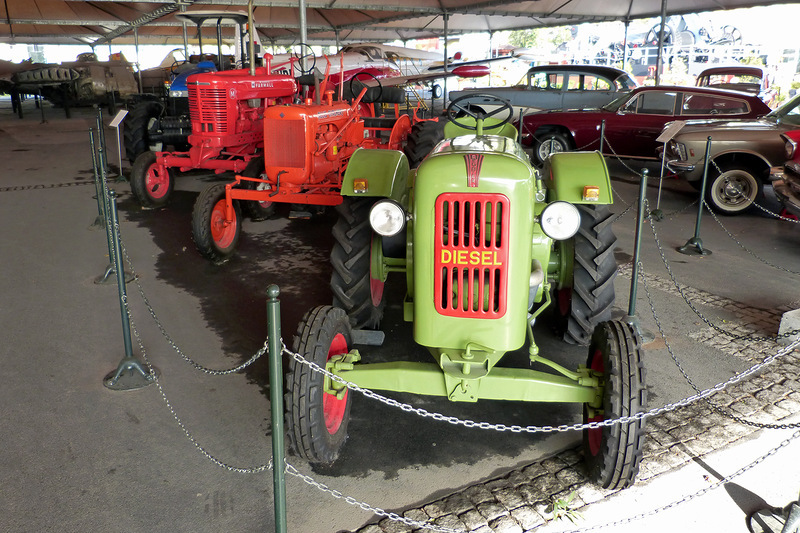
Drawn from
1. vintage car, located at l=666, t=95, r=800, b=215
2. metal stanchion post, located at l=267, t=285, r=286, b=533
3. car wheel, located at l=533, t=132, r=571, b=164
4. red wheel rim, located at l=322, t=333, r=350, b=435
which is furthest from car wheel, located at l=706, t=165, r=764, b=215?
metal stanchion post, located at l=267, t=285, r=286, b=533

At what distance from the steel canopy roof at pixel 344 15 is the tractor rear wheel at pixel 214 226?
36.7 ft

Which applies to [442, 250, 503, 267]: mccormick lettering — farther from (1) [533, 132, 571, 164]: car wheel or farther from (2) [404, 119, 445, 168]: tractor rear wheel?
(1) [533, 132, 571, 164]: car wheel

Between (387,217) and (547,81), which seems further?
(547,81)

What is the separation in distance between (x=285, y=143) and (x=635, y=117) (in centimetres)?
653

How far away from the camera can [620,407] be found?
8.73 feet

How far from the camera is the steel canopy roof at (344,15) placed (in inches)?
692

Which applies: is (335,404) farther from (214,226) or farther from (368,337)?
(214,226)

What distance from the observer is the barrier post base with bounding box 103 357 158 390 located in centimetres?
394

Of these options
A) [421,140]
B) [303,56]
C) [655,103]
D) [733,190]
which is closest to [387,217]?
[421,140]

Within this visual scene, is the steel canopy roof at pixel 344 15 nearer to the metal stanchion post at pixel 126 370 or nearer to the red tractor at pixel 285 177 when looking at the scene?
the red tractor at pixel 285 177

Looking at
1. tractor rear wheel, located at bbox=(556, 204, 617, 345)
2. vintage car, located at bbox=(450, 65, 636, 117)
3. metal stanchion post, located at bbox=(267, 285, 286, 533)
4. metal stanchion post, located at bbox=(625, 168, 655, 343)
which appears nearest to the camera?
metal stanchion post, located at bbox=(267, 285, 286, 533)

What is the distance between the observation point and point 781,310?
514 cm

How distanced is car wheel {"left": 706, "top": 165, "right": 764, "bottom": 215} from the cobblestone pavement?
4125 mm

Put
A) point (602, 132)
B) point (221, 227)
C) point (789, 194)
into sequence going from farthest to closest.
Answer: point (602, 132) < point (789, 194) < point (221, 227)
